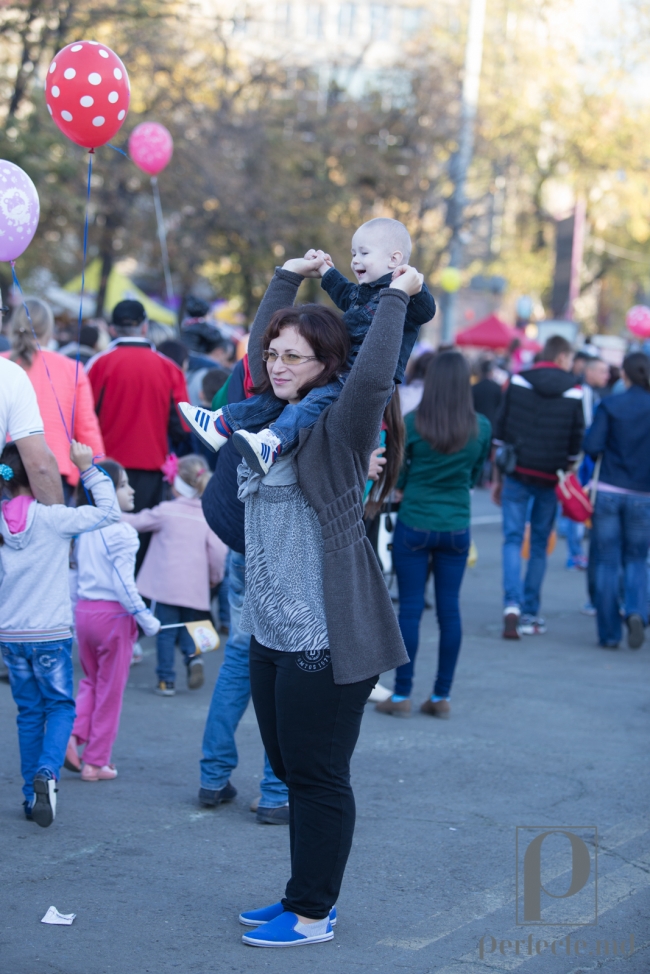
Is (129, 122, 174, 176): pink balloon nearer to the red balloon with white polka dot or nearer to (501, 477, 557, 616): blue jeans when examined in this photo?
(501, 477, 557, 616): blue jeans

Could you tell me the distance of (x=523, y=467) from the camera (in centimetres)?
861

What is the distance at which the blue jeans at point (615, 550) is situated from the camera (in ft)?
27.3

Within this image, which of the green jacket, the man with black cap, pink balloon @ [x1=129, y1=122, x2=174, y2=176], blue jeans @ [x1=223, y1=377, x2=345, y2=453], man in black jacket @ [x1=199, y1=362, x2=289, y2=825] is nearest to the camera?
blue jeans @ [x1=223, y1=377, x2=345, y2=453]

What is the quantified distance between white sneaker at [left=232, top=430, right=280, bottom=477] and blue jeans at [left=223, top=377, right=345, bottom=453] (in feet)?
0.13

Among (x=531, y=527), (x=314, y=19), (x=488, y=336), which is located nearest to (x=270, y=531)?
(x=531, y=527)

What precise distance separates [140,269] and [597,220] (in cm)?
1481

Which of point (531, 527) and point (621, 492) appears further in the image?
point (531, 527)

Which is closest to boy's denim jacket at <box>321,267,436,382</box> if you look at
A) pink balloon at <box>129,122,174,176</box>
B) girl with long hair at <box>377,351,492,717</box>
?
girl with long hair at <box>377,351,492,717</box>

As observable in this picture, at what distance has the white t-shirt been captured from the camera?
428 centimetres

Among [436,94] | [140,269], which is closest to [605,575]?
[436,94]

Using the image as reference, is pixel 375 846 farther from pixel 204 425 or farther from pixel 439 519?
pixel 439 519

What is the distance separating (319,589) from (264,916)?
108 centimetres

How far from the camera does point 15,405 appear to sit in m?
4.30

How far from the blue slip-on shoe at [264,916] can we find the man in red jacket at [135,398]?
13.2 feet
